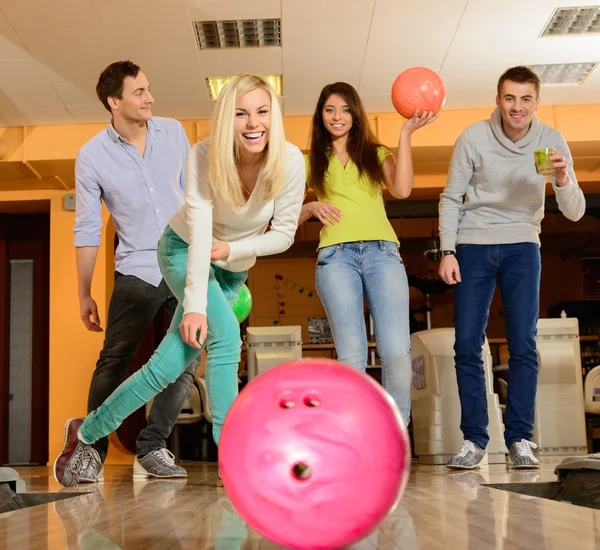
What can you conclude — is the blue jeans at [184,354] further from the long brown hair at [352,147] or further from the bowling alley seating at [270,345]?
the bowling alley seating at [270,345]

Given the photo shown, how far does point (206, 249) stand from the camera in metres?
2.37

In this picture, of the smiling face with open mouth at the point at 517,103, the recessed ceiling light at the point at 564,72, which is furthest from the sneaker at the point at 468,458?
A: the recessed ceiling light at the point at 564,72

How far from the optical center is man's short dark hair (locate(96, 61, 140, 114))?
3.58 meters

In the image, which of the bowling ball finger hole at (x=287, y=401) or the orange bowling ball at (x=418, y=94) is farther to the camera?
the orange bowling ball at (x=418, y=94)

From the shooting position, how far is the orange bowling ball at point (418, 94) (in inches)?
130

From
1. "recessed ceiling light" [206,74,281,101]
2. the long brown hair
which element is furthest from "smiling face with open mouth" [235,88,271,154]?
"recessed ceiling light" [206,74,281,101]

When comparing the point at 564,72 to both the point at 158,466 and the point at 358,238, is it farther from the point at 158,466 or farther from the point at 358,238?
the point at 158,466

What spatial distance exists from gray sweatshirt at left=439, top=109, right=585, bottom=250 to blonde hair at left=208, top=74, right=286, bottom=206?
4.71ft

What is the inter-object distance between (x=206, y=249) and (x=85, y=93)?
518cm

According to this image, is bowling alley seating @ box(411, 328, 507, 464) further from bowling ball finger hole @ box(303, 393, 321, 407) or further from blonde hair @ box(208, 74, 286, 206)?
bowling ball finger hole @ box(303, 393, 321, 407)

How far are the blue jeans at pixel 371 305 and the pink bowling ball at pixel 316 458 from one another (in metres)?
1.78

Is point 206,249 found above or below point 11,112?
below

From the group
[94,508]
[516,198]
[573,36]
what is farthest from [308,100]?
[94,508]

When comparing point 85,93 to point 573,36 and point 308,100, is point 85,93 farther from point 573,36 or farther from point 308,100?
point 573,36
